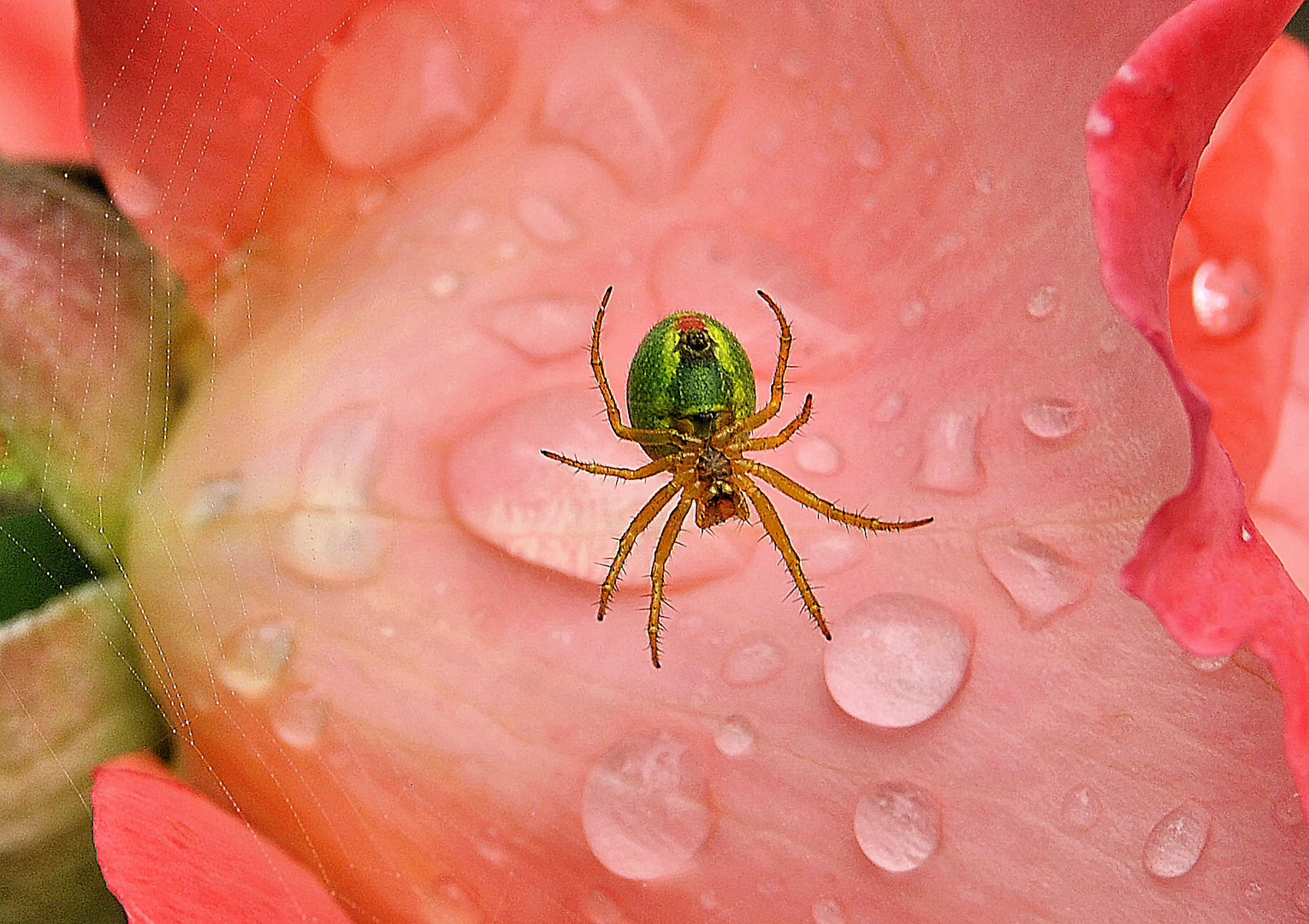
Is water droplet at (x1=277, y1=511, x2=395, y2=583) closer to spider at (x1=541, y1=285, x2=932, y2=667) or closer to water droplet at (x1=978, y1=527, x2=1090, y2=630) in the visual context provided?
spider at (x1=541, y1=285, x2=932, y2=667)

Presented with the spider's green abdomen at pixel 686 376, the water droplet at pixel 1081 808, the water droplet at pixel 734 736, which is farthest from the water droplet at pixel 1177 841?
the spider's green abdomen at pixel 686 376

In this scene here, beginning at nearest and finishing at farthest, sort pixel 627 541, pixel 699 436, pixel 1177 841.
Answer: pixel 1177 841 < pixel 627 541 < pixel 699 436

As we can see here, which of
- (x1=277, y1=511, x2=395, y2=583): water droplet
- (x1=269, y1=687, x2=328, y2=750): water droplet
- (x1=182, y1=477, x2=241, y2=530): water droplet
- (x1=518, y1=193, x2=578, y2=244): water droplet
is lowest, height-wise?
(x1=269, y1=687, x2=328, y2=750): water droplet

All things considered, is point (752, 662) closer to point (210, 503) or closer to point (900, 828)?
point (900, 828)

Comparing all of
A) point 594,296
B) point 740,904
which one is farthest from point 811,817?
point 594,296

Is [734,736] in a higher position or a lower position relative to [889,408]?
lower

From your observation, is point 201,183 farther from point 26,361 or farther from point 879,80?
point 879,80

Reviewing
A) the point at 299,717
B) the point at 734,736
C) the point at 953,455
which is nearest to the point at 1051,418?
the point at 953,455

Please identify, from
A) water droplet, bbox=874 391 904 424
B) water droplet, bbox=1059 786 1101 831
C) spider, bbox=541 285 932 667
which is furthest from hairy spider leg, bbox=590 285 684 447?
water droplet, bbox=1059 786 1101 831
